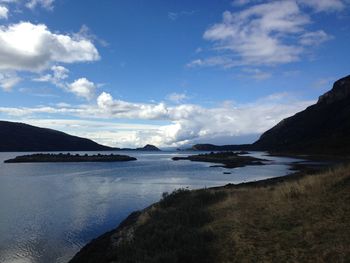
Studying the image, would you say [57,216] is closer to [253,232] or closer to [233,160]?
[253,232]

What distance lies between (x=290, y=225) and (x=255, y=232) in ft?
4.47

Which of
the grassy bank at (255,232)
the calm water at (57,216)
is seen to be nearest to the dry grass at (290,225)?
the grassy bank at (255,232)

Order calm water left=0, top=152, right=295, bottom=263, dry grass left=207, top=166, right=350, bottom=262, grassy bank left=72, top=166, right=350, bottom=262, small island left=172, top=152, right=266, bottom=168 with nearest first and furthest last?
1. dry grass left=207, top=166, right=350, bottom=262
2. grassy bank left=72, top=166, right=350, bottom=262
3. calm water left=0, top=152, right=295, bottom=263
4. small island left=172, top=152, right=266, bottom=168

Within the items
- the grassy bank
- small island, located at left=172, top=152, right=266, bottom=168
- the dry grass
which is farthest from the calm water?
small island, located at left=172, top=152, right=266, bottom=168

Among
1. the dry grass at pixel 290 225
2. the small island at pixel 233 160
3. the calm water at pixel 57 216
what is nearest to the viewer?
the dry grass at pixel 290 225

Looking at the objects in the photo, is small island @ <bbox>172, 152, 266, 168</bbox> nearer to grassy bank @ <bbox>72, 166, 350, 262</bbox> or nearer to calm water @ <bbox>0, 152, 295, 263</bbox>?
calm water @ <bbox>0, 152, 295, 263</bbox>

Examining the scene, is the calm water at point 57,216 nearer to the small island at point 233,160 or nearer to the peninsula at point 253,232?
the peninsula at point 253,232

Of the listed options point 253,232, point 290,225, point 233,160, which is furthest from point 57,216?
point 233,160

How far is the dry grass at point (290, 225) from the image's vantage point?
12.0 meters

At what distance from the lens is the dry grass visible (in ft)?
39.2

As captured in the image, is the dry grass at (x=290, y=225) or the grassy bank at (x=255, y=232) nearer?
the dry grass at (x=290, y=225)

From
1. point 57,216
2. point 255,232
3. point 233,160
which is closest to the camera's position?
point 255,232

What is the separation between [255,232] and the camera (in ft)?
47.8

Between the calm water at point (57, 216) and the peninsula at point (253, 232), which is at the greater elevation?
the peninsula at point (253, 232)
